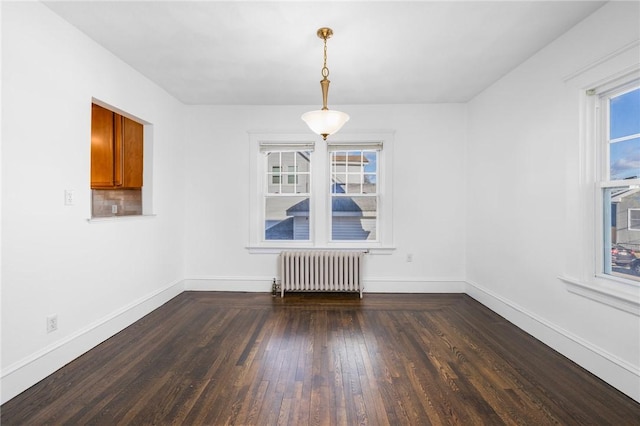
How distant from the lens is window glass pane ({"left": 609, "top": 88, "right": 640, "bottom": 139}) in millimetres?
2240

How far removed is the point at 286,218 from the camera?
15.5ft

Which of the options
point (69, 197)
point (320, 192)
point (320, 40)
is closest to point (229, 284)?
point (320, 192)

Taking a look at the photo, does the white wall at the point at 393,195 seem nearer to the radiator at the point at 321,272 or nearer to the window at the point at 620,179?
the radiator at the point at 321,272

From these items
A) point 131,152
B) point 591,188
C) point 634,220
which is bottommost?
point 634,220

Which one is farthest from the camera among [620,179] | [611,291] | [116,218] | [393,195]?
[393,195]

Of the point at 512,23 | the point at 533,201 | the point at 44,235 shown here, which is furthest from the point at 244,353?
the point at 512,23

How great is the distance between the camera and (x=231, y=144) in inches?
179

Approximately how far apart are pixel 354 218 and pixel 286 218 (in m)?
0.99

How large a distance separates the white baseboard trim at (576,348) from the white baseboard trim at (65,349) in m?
3.95

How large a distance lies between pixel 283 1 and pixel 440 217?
11.0 ft

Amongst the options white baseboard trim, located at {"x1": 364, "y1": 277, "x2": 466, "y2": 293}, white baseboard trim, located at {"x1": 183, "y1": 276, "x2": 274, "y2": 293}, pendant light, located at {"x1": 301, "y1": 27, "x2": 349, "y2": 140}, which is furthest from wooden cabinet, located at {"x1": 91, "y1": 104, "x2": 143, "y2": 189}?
white baseboard trim, located at {"x1": 364, "y1": 277, "x2": 466, "y2": 293}

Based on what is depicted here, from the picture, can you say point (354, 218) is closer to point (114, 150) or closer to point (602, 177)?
point (602, 177)

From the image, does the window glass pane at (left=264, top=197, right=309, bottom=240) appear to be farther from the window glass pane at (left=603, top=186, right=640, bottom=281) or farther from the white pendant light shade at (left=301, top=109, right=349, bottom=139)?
the window glass pane at (left=603, top=186, right=640, bottom=281)

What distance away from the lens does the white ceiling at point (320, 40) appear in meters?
2.34
